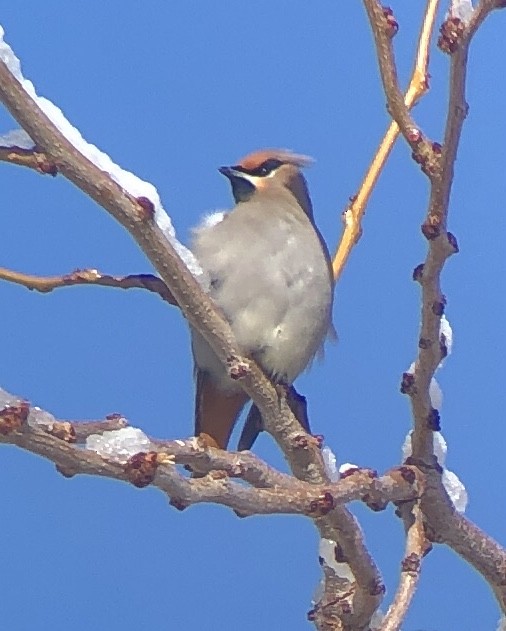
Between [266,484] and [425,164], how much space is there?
1.00ft

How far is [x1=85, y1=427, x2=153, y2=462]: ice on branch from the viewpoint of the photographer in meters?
0.82

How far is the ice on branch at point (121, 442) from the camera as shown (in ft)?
2.68

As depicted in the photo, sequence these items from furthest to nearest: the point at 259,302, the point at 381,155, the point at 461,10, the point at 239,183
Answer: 1. the point at 239,183
2. the point at 259,302
3. the point at 381,155
4. the point at 461,10

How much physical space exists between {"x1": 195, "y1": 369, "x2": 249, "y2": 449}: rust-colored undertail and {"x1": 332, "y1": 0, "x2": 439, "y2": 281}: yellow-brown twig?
217 mm

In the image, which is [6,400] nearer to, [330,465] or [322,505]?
[322,505]

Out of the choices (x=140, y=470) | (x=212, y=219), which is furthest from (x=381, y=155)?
(x=140, y=470)

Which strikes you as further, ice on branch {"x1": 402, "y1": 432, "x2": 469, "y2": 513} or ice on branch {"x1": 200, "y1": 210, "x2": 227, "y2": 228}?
ice on branch {"x1": 200, "y1": 210, "x2": 227, "y2": 228}

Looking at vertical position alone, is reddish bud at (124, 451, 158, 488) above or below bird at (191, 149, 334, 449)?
below

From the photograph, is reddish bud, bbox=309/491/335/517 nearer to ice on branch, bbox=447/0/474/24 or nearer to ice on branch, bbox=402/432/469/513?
ice on branch, bbox=402/432/469/513

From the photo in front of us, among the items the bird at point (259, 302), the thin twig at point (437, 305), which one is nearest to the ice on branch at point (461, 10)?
the thin twig at point (437, 305)

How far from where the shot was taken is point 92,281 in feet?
3.45

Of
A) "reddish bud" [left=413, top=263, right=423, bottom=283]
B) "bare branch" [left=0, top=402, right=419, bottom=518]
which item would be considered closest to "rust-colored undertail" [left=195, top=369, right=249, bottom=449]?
"bare branch" [left=0, top=402, right=419, bottom=518]

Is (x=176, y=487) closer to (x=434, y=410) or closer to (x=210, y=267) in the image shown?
(x=434, y=410)

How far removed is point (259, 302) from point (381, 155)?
269 mm
